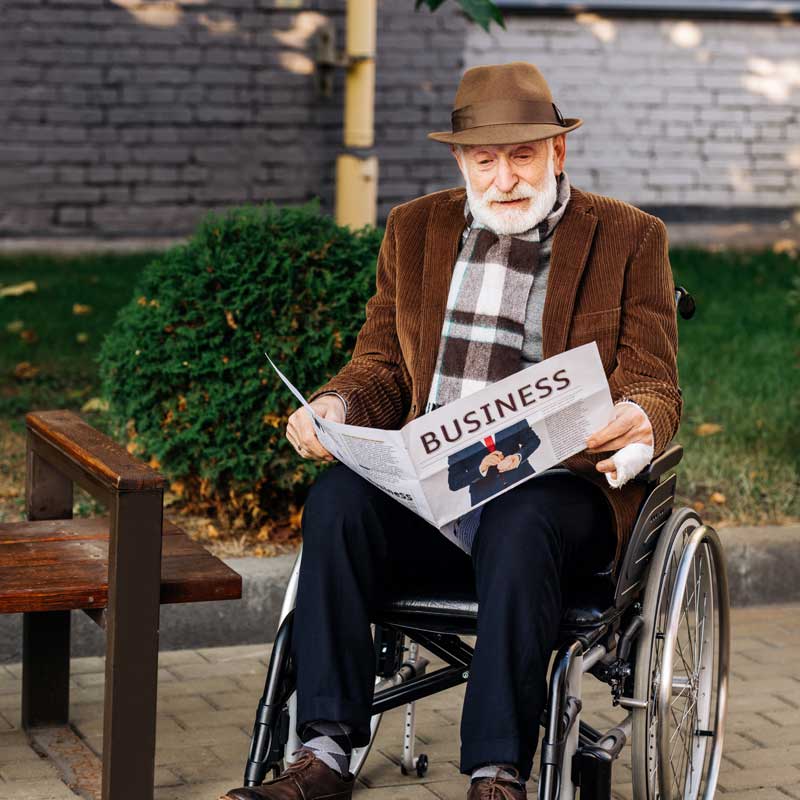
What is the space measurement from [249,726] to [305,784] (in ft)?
3.43

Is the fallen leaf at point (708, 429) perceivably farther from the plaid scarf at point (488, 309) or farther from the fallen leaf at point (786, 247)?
the fallen leaf at point (786, 247)

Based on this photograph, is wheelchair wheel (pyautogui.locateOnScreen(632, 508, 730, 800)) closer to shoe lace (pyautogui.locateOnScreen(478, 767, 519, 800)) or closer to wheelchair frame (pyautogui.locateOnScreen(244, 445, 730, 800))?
wheelchair frame (pyautogui.locateOnScreen(244, 445, 730, 800))

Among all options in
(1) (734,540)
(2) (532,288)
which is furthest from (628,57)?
(2) (532,288)

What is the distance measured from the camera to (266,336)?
4566 millimetres

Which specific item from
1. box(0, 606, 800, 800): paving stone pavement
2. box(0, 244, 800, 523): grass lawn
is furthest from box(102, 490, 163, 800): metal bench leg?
box(0, 244, 800, 523): grass lawn

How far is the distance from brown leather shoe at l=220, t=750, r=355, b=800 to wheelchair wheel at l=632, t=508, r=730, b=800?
60 cm

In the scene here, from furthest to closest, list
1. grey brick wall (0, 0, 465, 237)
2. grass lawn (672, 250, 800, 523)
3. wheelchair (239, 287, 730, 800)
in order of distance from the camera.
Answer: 1. grey brick wall (0, 0, 465, 237)
2. grass lawn (672, 250, 800, 523)
3. wheelchair (239, 287, 730, 800)

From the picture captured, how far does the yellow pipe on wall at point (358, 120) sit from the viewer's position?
749 centimetres

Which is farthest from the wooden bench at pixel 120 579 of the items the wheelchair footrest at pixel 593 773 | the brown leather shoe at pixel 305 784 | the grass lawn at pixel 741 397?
the grass lawn at pixel 741 397

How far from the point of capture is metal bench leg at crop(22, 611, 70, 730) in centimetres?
375

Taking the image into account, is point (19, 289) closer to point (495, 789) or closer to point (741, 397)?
point (741, 397)

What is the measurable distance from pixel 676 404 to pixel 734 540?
6.30ft

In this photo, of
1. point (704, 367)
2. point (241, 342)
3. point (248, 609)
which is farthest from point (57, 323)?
point (248, 609)

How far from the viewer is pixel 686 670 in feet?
11.1
